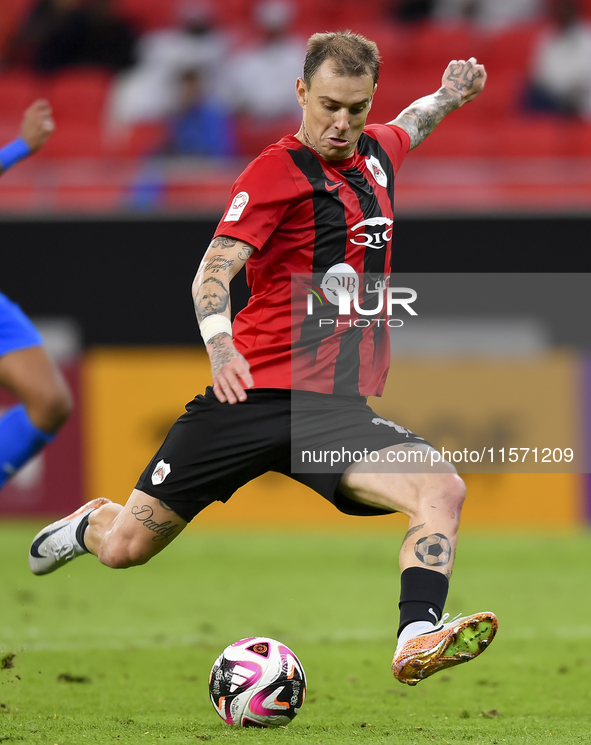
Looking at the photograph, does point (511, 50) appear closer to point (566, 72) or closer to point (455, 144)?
point (566, 72)

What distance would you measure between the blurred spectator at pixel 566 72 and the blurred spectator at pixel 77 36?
4.80m

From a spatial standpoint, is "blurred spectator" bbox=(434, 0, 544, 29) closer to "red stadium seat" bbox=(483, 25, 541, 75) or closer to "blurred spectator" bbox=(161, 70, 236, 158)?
"red stadium seat" bbox=(483, 25, 541, 75)

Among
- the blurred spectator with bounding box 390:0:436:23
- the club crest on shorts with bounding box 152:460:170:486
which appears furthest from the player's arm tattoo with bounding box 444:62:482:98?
the blurred spectator with bounding box 390:0:436:23

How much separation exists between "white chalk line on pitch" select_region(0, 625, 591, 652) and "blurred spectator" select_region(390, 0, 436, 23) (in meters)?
9.63

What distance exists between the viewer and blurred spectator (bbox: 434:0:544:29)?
14.3 m

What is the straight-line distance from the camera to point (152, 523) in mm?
4348

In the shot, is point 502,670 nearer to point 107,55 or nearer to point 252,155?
point 252,155

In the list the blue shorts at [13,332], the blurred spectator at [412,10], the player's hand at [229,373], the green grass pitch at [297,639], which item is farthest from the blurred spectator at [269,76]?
the player's hand at [229,373]

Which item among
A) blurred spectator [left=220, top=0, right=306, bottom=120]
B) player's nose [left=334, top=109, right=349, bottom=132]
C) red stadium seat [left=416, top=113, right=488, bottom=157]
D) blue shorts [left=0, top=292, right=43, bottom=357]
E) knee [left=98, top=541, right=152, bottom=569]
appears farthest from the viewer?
blurred spectator [left=220, top=0, right=306, bottom=120]

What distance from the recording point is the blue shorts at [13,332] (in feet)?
20.4

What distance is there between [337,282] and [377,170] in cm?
53

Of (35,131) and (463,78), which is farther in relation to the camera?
(35,131)

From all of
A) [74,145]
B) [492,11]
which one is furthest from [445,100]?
[492,11]

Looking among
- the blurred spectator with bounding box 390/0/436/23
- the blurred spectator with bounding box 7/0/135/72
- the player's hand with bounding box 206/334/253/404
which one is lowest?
the player's hand with bounding box 206/334/253/404
